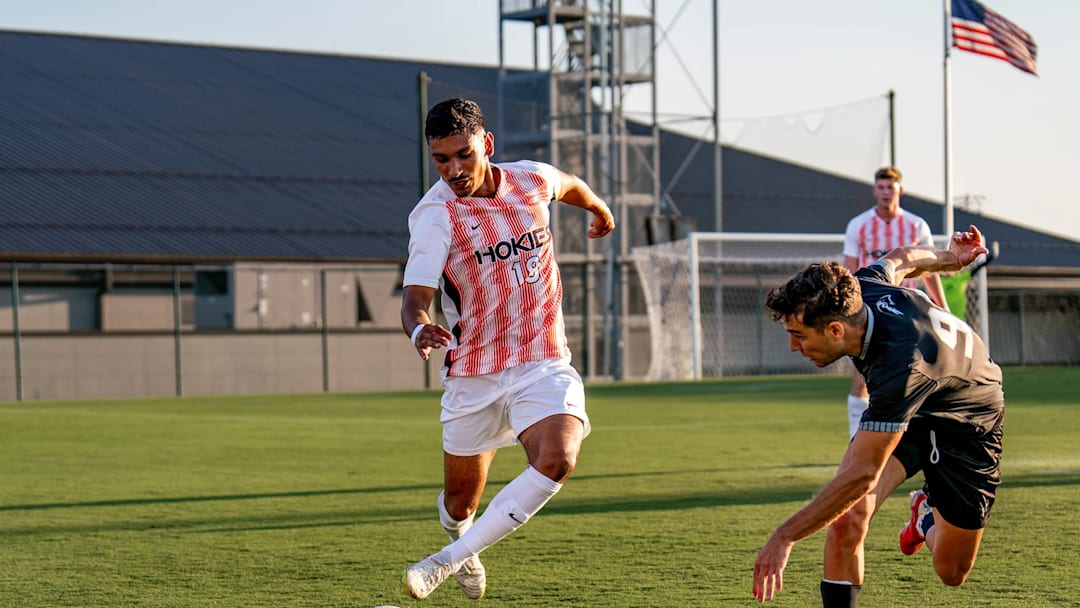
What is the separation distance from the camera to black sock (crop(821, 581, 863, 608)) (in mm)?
5281

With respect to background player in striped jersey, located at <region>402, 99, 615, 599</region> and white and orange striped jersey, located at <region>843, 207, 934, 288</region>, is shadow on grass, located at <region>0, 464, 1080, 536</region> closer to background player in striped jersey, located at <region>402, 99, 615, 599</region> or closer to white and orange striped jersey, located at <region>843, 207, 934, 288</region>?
white and orange striped jersey, located at <region>843, 207, 934, 288</region>

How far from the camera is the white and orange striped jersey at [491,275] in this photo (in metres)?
6.11

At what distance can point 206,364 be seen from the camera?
30.9 meters

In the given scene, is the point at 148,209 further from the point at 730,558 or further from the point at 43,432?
the point at 730,558

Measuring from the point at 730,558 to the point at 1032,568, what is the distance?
1.41 metres

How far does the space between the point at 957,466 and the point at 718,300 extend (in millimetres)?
25638

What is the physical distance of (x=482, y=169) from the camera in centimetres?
612

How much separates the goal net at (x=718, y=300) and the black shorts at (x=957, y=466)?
21.5 metres

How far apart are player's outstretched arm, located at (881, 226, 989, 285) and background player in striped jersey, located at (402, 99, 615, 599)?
145cm

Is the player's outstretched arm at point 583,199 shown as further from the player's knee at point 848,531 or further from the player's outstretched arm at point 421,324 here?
the player's knee at point 848,531

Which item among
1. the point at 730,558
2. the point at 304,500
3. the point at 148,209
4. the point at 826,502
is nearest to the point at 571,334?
the point at 148,209

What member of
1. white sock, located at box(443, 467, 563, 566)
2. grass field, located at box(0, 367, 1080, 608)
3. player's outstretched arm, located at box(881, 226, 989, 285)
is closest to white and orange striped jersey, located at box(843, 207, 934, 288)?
grass field, located at box(0, 367, 1080, 608)

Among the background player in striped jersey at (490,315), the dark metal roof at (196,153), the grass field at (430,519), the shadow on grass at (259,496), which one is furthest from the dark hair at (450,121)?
the dark metal roof at (196,153)

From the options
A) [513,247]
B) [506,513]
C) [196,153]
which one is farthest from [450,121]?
[196,153]
